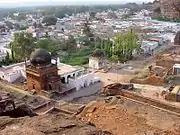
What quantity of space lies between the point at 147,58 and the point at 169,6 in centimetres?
2755

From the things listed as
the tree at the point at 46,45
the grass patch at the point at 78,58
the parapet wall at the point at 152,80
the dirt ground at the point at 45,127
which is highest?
the dirt ground at the point at 45,127

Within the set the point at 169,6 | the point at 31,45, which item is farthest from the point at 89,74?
the point at 169,6

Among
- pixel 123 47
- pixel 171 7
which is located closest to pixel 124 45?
pixel 123 47

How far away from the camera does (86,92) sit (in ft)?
76.2

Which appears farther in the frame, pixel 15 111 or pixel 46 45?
pixel 46 45

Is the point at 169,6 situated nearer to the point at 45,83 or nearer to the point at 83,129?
the point at 83,129

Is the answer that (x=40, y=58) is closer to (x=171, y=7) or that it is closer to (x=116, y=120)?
(x=116, y=120)

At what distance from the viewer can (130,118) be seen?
11.8 m

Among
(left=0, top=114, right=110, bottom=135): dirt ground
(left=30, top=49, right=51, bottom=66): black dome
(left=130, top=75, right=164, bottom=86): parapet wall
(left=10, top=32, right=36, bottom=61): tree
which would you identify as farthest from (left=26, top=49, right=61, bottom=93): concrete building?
(left=0, top=114, right=110, bottom=135): dirt ground

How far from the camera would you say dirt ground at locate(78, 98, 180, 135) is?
1077cm

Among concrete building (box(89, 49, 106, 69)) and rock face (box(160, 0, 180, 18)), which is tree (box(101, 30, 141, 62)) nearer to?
concrete building (box(89, 49, 106, 69))

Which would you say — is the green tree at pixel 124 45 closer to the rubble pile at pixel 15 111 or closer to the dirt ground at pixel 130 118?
the dirt ground at pixel 130 118

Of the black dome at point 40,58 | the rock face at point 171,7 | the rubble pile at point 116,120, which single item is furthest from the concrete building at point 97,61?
the rock face at point 171,7

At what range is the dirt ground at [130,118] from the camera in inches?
424
